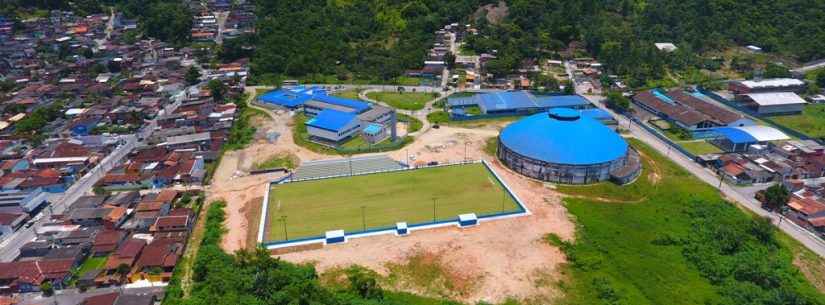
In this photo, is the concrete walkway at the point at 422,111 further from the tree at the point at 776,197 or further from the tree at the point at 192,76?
the tree at the point at 776,197

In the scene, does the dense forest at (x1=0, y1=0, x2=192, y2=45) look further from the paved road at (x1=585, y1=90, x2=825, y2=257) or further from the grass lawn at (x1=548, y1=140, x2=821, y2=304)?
the grass lawn at (x1=548, y1=140, x2=821, y2=304)

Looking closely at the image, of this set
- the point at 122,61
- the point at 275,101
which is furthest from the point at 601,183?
the point at 122,61

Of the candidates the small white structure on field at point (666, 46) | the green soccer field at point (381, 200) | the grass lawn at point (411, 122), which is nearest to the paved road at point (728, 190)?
the green soccer field at point (381, 200)

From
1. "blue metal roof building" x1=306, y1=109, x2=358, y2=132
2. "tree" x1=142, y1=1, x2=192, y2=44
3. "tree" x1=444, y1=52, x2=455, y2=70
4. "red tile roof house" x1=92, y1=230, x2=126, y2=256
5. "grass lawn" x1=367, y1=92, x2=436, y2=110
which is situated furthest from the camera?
"tree" x1=142, y1=1, x2=192, y2=44

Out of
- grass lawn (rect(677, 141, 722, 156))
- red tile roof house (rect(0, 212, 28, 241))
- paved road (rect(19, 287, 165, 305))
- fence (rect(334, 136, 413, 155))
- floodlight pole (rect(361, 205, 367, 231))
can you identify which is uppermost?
fence (rect(334, 136, 413, 155))

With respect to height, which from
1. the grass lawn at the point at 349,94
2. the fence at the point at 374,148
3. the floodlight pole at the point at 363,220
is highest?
the grass lawn at the point at 349,94

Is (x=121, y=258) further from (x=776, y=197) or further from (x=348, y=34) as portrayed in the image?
(x=348, y=34)

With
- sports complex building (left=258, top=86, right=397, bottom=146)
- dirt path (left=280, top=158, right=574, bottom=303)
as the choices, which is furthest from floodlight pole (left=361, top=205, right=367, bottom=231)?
sports complex building (left=258, top=86, right=397, bottom=146)

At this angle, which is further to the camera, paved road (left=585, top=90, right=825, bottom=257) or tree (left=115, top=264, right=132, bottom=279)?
paved road (left=585, top=90, right=825, bottom=257)

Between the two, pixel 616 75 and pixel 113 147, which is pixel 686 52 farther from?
pixel 113 147
